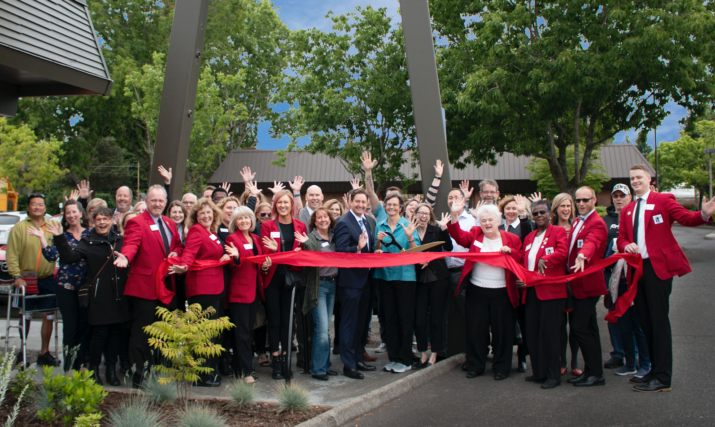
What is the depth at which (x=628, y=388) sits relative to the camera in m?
5.72

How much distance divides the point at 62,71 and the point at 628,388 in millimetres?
7370

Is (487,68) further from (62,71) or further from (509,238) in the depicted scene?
(62,71)

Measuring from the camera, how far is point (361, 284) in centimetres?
623

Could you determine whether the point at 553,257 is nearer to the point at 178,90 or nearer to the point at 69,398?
the point at 69,398

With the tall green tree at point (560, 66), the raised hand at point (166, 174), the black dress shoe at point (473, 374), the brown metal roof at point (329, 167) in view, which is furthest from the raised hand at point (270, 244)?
the brown metal roof at point (329, 167)

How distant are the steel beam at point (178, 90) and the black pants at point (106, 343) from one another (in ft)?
8.15

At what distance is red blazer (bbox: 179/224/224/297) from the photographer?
18.9 ft

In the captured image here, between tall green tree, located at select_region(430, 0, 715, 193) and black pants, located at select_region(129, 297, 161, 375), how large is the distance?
14.6 metres

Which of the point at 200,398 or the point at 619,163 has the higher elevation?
the point at 619,163

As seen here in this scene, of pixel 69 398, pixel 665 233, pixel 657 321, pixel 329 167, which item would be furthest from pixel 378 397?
pixel 329 167

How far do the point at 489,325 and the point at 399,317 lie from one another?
107 centimetres

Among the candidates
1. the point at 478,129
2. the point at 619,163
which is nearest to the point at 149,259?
the point at 478,129

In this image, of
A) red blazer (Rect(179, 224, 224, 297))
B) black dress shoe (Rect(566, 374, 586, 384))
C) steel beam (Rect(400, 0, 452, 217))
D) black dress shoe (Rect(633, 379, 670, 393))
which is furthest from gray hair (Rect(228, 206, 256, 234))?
black dress shoe (Rect(633, 379, 670, 393))

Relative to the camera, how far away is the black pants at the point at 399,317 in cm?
631
